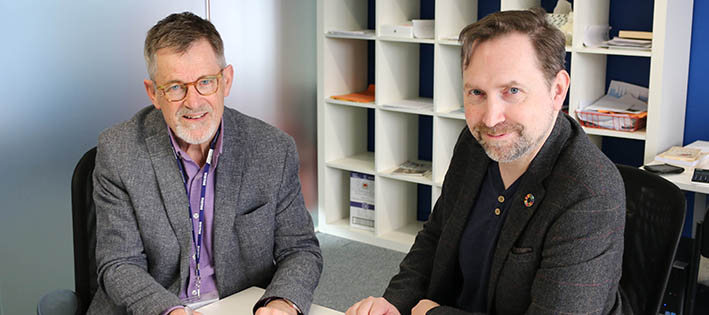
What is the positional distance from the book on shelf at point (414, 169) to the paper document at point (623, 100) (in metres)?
0.99

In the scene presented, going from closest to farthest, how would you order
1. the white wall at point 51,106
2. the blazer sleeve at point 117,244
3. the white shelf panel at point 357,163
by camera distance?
the blazer sleeve at point 117,244 < the white wall at point 51,106 < the white shelf panel at point 357,163

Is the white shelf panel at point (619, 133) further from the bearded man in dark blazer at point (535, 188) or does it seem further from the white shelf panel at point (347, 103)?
the bearded man in dark blazer at point (535, 188)

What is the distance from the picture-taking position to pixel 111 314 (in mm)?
1959

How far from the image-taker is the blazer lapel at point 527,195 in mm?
1588

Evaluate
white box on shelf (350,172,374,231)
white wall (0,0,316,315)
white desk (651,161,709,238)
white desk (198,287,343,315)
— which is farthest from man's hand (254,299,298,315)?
white box on shelf (350,172,374,231)

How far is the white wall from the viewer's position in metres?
3.01

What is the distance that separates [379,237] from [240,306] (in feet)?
8.52

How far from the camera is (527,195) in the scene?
1597 mm

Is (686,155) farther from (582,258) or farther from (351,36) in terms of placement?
(582,258)

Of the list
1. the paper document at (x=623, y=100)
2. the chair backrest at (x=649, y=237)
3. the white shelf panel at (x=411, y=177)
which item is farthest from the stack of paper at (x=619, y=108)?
the chair backrest at (x=649, y=237)

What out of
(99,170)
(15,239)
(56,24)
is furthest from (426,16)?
(99,170)

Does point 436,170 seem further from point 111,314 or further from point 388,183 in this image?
point 111,314

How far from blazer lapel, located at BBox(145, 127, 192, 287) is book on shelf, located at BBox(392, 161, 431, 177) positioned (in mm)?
2329

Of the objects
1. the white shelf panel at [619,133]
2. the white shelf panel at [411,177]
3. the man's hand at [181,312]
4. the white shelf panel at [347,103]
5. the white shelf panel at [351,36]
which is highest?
the white shelf panel at [351,36]
